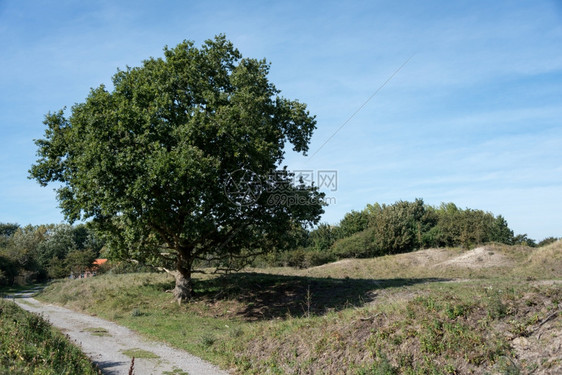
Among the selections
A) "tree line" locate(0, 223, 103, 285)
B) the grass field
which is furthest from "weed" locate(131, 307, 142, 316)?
"tree line" locate(0, 223, 103, 285)

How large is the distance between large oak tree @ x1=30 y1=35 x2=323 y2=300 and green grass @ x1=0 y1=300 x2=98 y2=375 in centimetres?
577

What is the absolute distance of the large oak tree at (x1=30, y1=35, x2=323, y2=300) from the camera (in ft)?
52.6

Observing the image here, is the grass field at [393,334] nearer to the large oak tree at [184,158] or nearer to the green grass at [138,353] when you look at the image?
the green grass at [138,353]

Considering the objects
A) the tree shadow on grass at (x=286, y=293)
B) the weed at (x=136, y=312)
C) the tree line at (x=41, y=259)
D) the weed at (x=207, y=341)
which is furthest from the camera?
the tree line at (x=41, y=259)

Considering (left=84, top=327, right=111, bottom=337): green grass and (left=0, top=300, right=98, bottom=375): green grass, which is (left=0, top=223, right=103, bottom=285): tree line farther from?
(left=0, top=300, right=98, bottom=375): green grass

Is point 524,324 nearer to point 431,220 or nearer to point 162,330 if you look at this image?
point 162,330

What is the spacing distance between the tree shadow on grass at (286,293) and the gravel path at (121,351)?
5.55 m

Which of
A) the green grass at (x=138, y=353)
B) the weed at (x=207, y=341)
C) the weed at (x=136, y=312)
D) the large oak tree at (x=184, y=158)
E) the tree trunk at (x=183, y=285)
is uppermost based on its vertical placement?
the large oak tree at (x=184, y=158)

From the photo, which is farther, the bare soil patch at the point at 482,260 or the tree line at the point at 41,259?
the tree line at the point at 41,259

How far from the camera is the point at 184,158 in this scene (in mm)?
15680

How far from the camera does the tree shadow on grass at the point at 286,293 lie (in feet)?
57.9

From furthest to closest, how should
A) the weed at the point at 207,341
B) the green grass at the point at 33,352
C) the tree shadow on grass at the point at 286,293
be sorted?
the tree shadow on grass at the point at 286,293, the weed at the point at 207,341, the green grass at the point at 33,352

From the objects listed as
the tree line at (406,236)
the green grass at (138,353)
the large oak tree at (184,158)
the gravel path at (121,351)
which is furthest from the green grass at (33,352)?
the tree line at (406,236)

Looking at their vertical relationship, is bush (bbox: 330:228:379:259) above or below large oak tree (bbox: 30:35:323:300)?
below
